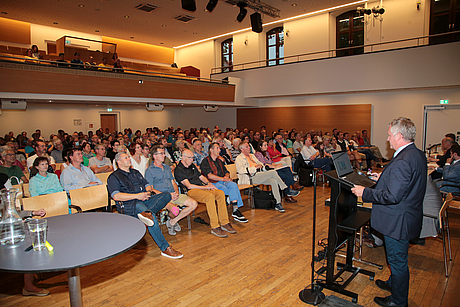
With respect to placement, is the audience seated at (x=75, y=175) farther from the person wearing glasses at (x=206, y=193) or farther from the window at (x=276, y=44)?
the window at (x=276, y=44)

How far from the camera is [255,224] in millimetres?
4605

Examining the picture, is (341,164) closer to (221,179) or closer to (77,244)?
(77,244)

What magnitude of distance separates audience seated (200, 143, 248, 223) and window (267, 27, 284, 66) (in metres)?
10.6

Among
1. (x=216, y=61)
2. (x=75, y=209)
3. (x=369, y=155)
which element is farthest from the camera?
(x=216, y=61)

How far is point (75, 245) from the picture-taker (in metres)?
1.89

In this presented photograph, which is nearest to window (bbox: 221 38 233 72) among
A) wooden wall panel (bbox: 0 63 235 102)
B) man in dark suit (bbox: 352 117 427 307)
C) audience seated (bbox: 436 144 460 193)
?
wooden wall panel (bbox: 0 63 235 102)

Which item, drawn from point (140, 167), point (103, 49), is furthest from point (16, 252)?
point (103, 49)

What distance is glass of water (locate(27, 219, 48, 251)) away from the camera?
5.96 ft

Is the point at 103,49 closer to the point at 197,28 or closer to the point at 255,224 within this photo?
the point at 197,28

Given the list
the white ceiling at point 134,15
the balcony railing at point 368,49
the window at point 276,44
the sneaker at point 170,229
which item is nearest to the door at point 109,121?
the white ceiling at point 134,15

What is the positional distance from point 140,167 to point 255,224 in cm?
226

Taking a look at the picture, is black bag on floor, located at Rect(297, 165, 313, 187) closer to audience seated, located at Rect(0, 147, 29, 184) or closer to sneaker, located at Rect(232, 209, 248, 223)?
sneaker, located at Rect(232, 209, 248, 223)

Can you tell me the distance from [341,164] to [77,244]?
2.24 m

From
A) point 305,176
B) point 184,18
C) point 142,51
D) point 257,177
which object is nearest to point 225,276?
point 257,177
